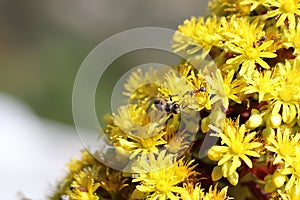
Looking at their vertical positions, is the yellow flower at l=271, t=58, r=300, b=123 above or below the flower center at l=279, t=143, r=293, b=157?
above

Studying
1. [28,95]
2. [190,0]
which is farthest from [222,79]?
[190,0]

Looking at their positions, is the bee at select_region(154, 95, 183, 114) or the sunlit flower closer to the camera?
the bee at select_region(154, 95, 183, 114)

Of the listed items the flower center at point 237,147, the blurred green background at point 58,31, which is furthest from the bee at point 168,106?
the blurred green background at point 58,31

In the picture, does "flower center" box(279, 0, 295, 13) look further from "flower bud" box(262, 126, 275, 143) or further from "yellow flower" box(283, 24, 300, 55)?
"flower bud" box(262, 126, 275, 143)

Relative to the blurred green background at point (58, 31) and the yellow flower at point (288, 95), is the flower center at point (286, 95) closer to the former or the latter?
the yellow flower at point (288, 95)

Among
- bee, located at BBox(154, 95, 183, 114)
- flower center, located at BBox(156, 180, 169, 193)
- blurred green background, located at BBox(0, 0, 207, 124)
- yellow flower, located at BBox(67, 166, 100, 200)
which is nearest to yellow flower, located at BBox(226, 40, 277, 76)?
bee, located at BBox(154, 95, 183, 114)

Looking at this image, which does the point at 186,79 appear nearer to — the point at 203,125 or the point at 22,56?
the point at 203,125
